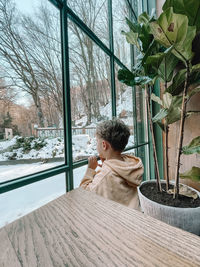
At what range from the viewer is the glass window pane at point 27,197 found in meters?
0.59

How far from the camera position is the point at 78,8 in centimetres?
102

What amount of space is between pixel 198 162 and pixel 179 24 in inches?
47.4

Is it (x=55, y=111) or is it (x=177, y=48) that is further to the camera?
(x=55, y=111)

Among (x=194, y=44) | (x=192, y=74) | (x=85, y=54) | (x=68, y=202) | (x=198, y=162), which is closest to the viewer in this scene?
(x=68, y=202)

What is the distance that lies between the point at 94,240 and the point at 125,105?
1.59 m

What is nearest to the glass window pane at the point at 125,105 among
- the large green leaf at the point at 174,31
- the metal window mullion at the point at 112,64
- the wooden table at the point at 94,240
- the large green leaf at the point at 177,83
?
the metal window mullion at the point at 112,64

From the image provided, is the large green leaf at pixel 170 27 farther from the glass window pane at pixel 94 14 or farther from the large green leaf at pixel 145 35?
the glass window pane at pixel 94 14

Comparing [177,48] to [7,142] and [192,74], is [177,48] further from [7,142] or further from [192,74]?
[7,142]

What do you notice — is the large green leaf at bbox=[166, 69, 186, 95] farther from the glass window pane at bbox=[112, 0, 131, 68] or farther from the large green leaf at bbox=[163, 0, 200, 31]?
the glass window pane at bbox=[112, 0, 131, 68]

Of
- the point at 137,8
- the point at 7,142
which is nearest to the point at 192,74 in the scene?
the point at 7,142

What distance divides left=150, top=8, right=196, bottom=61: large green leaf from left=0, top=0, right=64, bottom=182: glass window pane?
0.60 meters

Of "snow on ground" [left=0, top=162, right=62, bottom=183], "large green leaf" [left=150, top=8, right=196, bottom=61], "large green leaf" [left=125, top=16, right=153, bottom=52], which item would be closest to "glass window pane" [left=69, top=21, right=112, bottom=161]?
"snow on ground" [left=0, top=162, right=62, bottom=183]

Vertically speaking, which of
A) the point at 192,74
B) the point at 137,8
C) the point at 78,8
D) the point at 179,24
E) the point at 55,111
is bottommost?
the point at 55,111

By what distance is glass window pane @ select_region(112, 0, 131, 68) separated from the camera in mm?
1522
